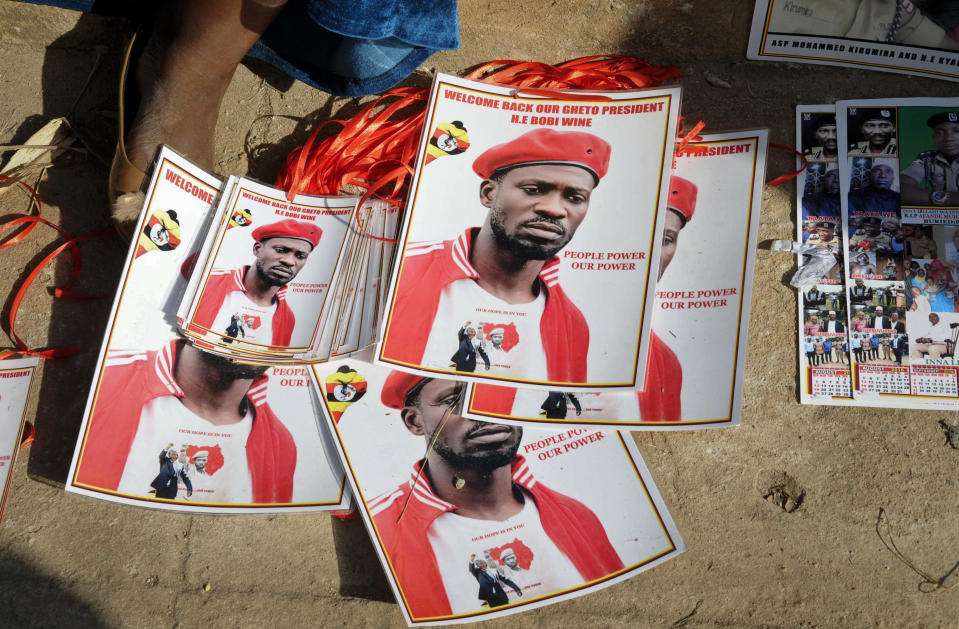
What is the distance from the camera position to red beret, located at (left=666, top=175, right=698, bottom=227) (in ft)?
3.77

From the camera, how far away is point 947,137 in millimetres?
1192

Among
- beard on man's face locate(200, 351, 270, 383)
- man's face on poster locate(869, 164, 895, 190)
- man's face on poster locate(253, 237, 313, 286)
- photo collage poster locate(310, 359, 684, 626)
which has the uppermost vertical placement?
man's face on poster locate(869, 164, 895, 190)

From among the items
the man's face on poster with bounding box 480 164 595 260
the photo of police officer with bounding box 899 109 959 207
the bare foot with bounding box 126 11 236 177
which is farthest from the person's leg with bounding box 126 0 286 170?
the photo of police officer with bounding box 899 109 959 207

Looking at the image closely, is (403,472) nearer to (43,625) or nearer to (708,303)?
(708,303)

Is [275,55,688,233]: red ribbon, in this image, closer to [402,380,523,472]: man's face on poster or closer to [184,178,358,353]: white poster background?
[184,178,358,353]: white poster background

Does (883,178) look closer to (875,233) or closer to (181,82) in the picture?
(875,233)

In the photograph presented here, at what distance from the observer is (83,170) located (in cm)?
130

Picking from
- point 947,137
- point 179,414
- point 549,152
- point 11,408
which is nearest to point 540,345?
point 549,152

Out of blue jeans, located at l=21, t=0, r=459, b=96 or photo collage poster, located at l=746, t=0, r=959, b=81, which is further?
photo collage poster, located at l=746, t=0, r=959, b=81

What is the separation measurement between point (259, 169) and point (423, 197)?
0.38 meters

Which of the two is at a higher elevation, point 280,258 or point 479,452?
point 280,258

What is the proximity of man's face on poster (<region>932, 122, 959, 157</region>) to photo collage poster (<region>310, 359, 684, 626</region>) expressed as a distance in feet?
2.71

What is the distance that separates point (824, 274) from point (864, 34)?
18.5 inches

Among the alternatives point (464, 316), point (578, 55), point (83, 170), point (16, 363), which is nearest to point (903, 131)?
point (578, 55)
